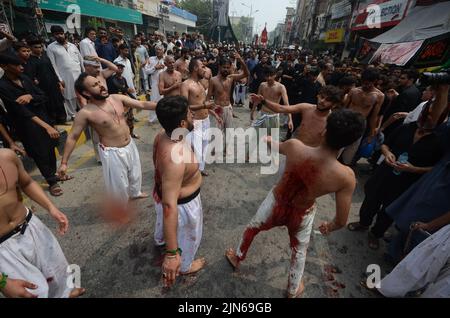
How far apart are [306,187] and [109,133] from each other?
2608 mm

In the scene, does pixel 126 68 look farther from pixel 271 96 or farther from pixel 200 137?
pixel 271 96

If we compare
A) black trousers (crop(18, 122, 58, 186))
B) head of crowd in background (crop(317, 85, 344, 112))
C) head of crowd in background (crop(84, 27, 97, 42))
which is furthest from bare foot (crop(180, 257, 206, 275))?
head of crowd in background (crop(84, 27, 97, 42))

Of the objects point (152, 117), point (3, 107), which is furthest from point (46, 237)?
point (152, 117)

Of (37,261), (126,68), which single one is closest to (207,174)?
(37,261)

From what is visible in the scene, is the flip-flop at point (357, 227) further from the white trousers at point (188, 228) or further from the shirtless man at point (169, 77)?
the shirtless man at point (169, 77)

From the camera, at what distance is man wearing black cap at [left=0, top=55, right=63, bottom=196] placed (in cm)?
318

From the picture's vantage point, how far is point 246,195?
4355 mm

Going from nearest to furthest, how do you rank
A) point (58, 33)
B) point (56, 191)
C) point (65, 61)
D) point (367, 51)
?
point (56, 191) → point (58, 33) → point (65, 61) → point (367, 51)

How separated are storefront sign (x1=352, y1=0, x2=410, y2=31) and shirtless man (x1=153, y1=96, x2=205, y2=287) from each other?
15.1 metres

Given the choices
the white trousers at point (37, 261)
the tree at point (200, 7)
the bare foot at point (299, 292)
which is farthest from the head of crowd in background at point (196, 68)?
the tree at point (200, 7)

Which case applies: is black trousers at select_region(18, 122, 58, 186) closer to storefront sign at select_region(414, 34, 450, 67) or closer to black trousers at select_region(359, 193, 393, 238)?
black trousers at select_region(359, 193, 393, 238)

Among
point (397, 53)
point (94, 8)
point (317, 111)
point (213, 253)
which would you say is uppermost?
point (94, 8)

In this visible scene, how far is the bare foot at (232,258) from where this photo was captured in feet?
9.27

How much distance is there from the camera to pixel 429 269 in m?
2.15
